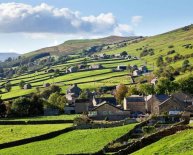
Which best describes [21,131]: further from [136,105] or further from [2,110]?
[136,105]

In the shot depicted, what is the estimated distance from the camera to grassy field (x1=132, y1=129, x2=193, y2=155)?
4368 centimetres

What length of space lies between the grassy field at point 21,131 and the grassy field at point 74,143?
16.1 ft

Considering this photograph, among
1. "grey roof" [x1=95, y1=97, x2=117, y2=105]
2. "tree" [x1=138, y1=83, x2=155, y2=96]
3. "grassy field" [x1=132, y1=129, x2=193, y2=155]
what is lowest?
"grey roof" [x1=95, y1=97, x2=117, y2=105]

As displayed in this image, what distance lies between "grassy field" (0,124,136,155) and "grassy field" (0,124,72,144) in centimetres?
492

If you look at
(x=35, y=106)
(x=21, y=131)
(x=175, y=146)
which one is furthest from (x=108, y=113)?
(x=175, y=146)

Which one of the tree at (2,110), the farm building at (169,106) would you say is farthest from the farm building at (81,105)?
the farm building at (169,106)

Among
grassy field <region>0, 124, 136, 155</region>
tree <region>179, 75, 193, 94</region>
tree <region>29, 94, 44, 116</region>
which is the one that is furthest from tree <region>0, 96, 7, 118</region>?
tree <region>179, 75, 193, 94</region>

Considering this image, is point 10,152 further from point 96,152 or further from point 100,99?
point 100,99

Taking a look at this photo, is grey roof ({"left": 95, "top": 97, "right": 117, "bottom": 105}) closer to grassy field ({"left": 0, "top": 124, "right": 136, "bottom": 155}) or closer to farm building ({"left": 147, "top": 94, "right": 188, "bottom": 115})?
farm building ({"left": 147, "top": 94, "right": 188, "bottom": 115})

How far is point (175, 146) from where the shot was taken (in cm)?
4562

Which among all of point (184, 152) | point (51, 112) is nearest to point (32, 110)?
point (51, 112)

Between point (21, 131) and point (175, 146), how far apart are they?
1797 inches

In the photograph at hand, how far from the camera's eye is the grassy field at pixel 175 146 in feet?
143

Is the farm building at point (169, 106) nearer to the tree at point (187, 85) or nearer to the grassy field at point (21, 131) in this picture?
the tree at point (187, 85)
